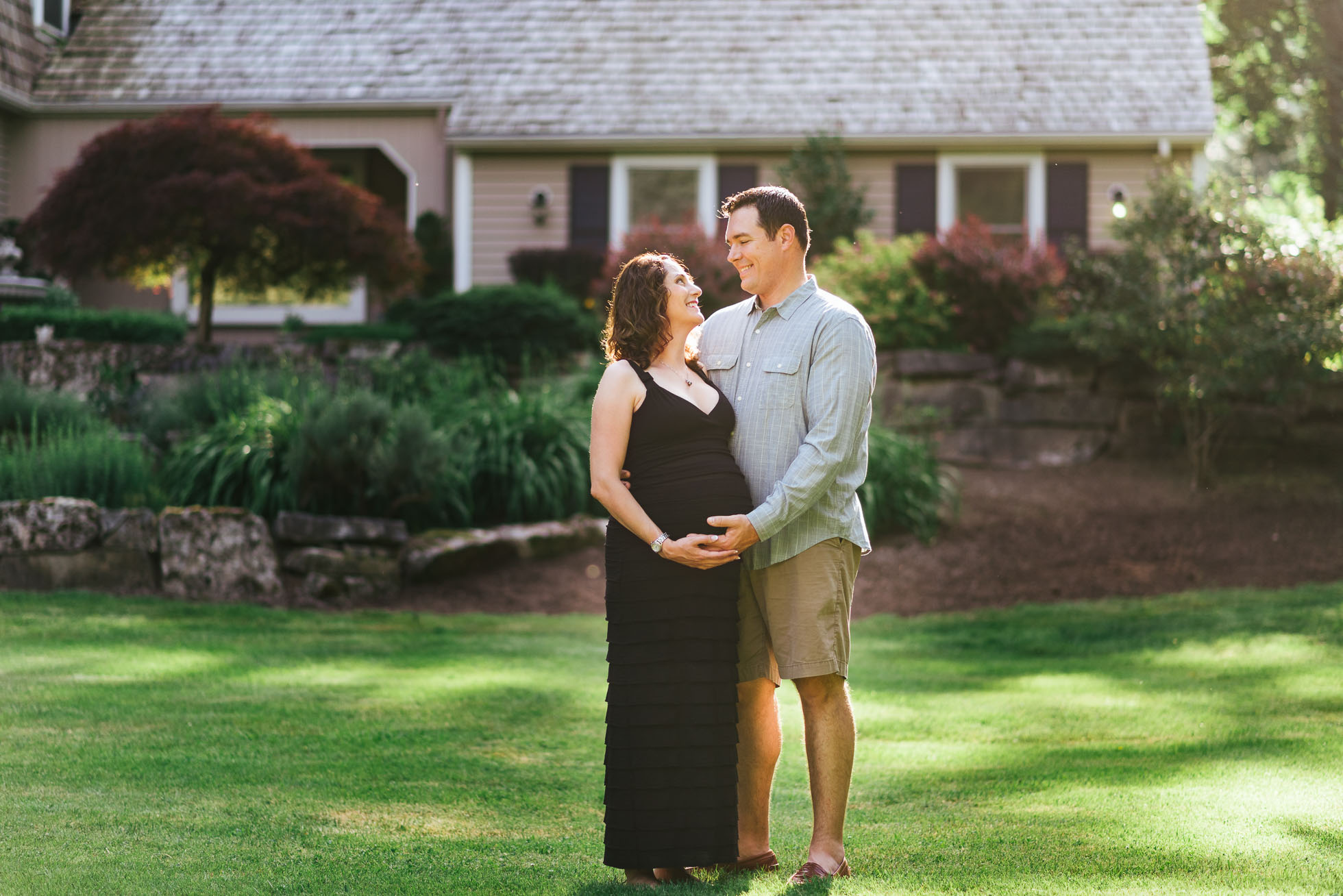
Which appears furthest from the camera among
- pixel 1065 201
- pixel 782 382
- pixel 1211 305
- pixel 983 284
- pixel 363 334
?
pixel 1065 201

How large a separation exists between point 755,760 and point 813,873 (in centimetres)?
36

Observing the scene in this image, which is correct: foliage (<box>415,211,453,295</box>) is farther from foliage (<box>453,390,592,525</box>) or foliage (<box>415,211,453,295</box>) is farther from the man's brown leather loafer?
the man's brown leather loafer

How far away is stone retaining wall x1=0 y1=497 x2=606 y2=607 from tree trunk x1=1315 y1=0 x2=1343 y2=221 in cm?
1568

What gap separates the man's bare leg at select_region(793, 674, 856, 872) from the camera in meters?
3.62

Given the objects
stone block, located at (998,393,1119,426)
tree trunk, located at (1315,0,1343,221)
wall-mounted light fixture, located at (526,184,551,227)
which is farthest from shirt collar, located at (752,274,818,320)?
tree trunk, located at (1315,0,1343,221)

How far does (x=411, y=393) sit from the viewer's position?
10.3m

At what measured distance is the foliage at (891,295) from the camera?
12445mm

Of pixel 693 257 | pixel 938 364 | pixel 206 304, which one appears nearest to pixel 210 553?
pixel 206 304

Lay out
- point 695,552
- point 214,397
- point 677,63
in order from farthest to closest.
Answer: point 677,63, point 214,397, point 695,552

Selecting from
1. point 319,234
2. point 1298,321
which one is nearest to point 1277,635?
point 1298,321

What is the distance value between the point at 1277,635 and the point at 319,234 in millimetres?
8544

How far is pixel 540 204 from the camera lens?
1595 centimetres

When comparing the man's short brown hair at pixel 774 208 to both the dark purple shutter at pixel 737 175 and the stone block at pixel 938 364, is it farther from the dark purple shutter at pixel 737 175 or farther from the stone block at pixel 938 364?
the dark purple shutter at pixel 737 175

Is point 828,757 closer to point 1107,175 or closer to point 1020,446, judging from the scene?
point 1020,446
